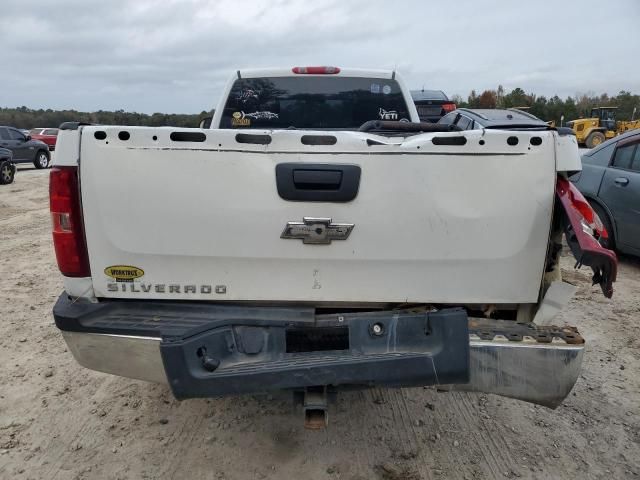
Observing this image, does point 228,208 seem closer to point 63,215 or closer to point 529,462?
point 63,215

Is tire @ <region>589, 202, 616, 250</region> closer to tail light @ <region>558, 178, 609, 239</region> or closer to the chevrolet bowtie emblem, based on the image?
tail light @ <region>558, 178, 609, 239</region>

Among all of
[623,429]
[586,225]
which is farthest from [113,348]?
[623,429]

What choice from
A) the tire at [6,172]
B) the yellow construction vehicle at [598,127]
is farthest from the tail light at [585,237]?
the yellow construction vehicle at [598,127]

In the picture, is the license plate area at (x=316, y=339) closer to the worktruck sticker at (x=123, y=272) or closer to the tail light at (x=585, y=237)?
the worktruck sticker at (x=123, y=272)

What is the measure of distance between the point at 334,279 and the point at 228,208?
0.62 metres

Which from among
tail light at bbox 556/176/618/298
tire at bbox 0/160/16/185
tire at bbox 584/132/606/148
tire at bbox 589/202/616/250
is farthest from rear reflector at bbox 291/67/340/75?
tire at bbox 584/132/606/148

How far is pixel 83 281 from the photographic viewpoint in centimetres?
247

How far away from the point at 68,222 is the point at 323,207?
122 centimetres

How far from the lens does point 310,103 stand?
480 centimetres

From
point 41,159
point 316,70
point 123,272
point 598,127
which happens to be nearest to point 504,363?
point 123,272

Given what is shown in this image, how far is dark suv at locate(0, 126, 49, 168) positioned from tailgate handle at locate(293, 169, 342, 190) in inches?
761

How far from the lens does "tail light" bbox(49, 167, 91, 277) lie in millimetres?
2352

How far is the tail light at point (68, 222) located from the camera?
7.72 ft

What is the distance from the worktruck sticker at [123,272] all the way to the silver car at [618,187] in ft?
17.8
